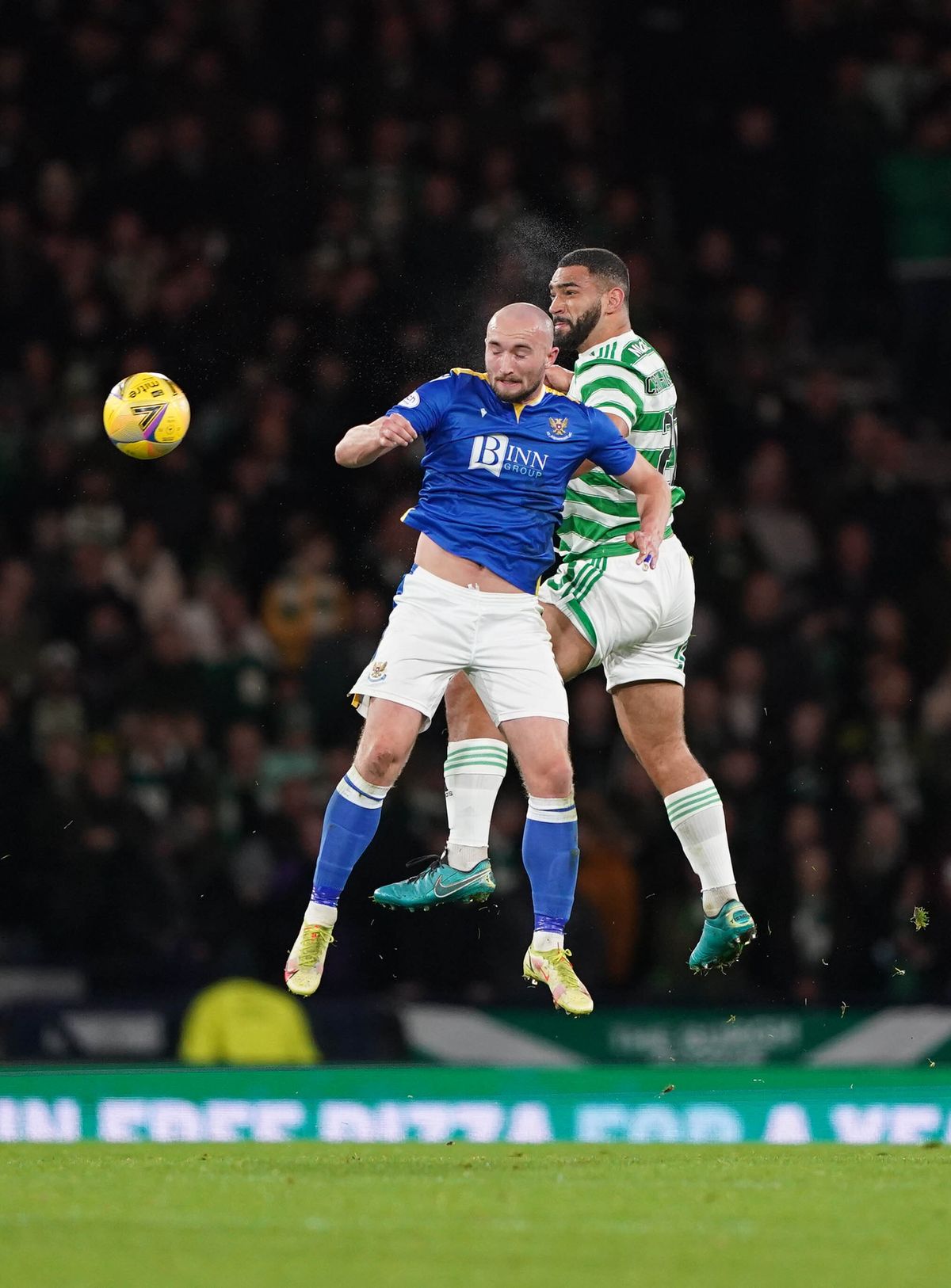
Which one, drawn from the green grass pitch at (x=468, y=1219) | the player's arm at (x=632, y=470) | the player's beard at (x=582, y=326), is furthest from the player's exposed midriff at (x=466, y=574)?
the green grass pitch at (x=468, y=1219)

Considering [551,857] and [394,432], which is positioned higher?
[394,432]

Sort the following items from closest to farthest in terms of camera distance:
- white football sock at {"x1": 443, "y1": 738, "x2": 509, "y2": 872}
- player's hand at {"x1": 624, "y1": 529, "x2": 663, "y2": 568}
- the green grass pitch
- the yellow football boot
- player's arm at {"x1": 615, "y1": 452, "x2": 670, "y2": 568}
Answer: the green grass pitch
the yellow football boot
player's hand at {"x1": 624, "y1": 529, "x2": 663, "y2": 568}
player's arm at {"x1": 615, "y1": 452, "x2": 670, "y2": 568}
white football sock at {"x1": 443, "y1": 738, "x2": 509, "y2": 872}

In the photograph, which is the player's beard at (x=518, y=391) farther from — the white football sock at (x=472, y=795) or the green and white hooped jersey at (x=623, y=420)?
the white football sock at (x=472, y=795)

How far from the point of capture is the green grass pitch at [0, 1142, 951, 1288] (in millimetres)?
6121

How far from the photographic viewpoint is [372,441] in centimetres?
882

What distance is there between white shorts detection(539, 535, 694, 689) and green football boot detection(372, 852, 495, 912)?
1091mm

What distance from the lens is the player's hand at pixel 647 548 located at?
9.31 metres

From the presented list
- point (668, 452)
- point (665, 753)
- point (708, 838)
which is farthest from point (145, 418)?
point (708, 838)

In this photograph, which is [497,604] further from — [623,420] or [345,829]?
[345,829]

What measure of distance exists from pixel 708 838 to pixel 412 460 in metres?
5.66

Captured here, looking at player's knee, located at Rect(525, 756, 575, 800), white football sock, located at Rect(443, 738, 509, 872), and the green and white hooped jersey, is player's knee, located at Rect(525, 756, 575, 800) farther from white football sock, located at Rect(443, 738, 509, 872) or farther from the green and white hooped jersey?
the green and white hooped jersey

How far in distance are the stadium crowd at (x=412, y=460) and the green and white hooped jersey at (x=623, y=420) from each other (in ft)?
3.35

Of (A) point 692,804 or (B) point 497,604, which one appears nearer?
(B) point 497,604

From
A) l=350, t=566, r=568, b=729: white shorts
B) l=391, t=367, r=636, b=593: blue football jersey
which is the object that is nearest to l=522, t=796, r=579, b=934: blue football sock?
l=350, t=566, r=568, b=729: white shorts
